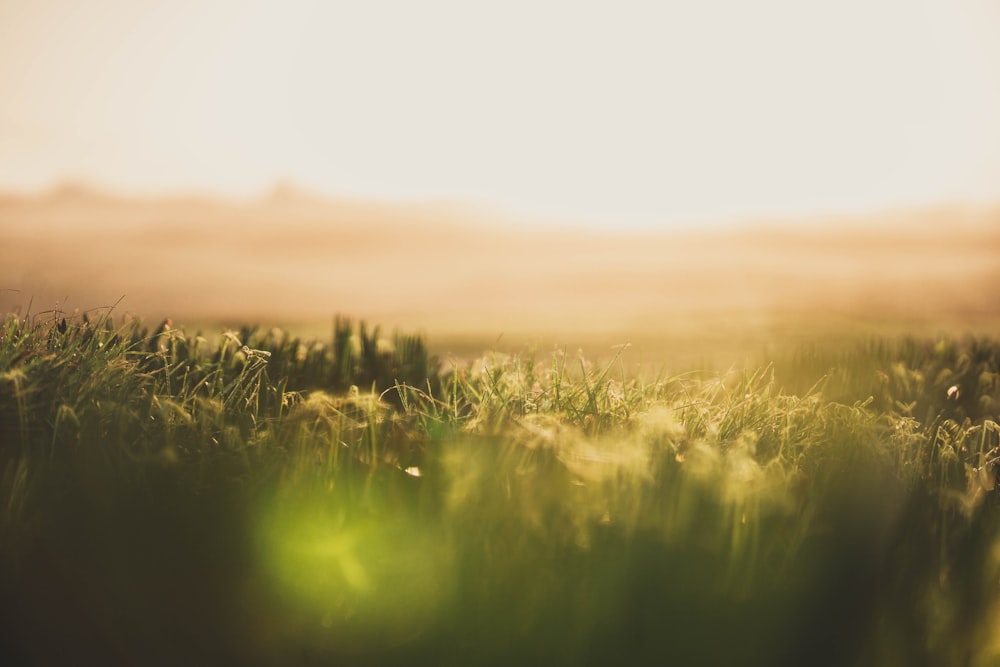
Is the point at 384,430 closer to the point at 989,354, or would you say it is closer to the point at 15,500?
the point at 15,500

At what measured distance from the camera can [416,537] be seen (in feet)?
9.26

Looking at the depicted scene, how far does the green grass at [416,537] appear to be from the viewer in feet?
9.23

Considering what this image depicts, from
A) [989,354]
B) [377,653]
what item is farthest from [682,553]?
[989,354]

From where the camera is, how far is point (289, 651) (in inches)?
114

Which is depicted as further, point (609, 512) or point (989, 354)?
point (989, 354)

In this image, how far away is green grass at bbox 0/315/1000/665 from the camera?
281cm

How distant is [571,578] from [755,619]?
0.74 m

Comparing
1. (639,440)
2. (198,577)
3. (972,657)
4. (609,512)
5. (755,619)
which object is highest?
(639,440)

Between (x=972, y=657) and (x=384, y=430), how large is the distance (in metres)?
2.63

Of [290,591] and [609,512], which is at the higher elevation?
[609,512]

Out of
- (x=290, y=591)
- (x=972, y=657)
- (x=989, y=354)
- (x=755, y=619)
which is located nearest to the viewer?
(x=290, y=591)

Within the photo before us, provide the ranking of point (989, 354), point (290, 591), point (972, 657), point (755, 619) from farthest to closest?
point (989, 354), point (972, 657), point (755, 619), point (290, 591)

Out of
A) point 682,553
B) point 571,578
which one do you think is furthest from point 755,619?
point 571,578

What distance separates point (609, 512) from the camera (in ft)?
9.36
